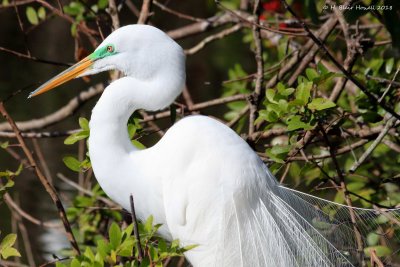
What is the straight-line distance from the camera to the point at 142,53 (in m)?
2.55

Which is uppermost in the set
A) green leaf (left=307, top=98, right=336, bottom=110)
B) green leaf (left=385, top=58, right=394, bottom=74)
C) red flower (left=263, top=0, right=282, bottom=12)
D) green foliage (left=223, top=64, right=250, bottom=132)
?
red flower (left=263, top=0, right=282, bottom=12)

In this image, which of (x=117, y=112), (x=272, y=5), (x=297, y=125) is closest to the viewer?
(x=117, y=112)

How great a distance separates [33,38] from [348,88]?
6.41m

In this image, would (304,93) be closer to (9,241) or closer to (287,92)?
(287,92)

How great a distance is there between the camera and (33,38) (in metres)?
9.44

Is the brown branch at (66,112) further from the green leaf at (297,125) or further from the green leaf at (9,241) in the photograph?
the green leaf at (9,241)

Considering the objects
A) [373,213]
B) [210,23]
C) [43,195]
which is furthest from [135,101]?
[43,195]

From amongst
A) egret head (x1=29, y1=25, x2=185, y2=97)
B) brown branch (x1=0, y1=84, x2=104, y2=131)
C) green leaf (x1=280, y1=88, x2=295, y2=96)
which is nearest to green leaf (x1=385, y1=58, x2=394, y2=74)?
green leaf (x1=280, y1=88, x2=295, y2=96)

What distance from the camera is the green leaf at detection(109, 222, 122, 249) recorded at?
2039 mm

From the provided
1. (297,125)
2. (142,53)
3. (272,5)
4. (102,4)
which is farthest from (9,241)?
(272,5)

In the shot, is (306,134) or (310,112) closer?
(310,112)

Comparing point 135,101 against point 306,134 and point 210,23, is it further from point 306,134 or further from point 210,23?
point 210,23

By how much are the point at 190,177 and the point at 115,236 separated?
1.94 feet

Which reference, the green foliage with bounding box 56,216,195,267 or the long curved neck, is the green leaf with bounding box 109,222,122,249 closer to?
the green foliage with bounding box 56,216,195,267
